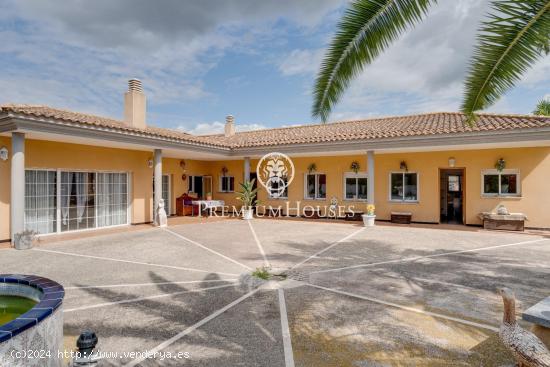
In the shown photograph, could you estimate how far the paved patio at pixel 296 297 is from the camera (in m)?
3.62

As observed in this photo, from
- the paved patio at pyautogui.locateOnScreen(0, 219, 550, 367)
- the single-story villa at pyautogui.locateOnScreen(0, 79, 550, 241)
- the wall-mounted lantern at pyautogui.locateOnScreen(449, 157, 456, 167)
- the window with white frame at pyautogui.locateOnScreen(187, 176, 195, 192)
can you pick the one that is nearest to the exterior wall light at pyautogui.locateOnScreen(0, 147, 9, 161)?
the single-story villa at pyautogui.locateOnScreen(0, 79, 550, 241)

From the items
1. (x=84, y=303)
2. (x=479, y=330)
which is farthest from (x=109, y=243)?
(x=479, y=330)

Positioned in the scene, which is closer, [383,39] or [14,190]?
[383,39]

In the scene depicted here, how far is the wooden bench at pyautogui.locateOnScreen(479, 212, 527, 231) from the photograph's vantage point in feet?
40.5

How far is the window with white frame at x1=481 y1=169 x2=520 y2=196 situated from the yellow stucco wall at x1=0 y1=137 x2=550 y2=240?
0.68 feet

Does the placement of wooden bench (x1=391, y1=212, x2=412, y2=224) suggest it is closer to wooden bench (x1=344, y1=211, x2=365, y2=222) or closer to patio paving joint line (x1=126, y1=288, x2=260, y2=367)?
wooden bench (x1=344, y1=211, x2=365, y2=222)

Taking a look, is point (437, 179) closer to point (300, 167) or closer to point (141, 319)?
point (300, 167)

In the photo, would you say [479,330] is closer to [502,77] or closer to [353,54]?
[502,77]

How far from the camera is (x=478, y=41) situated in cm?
411

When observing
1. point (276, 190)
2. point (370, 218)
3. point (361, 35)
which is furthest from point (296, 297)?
point (276, 190)

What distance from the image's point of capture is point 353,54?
439 centimetres

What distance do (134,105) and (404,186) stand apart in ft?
44.8

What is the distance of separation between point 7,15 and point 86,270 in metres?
7.07

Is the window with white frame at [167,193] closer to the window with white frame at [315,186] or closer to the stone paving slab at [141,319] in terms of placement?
the window with white frame at [315,186]
